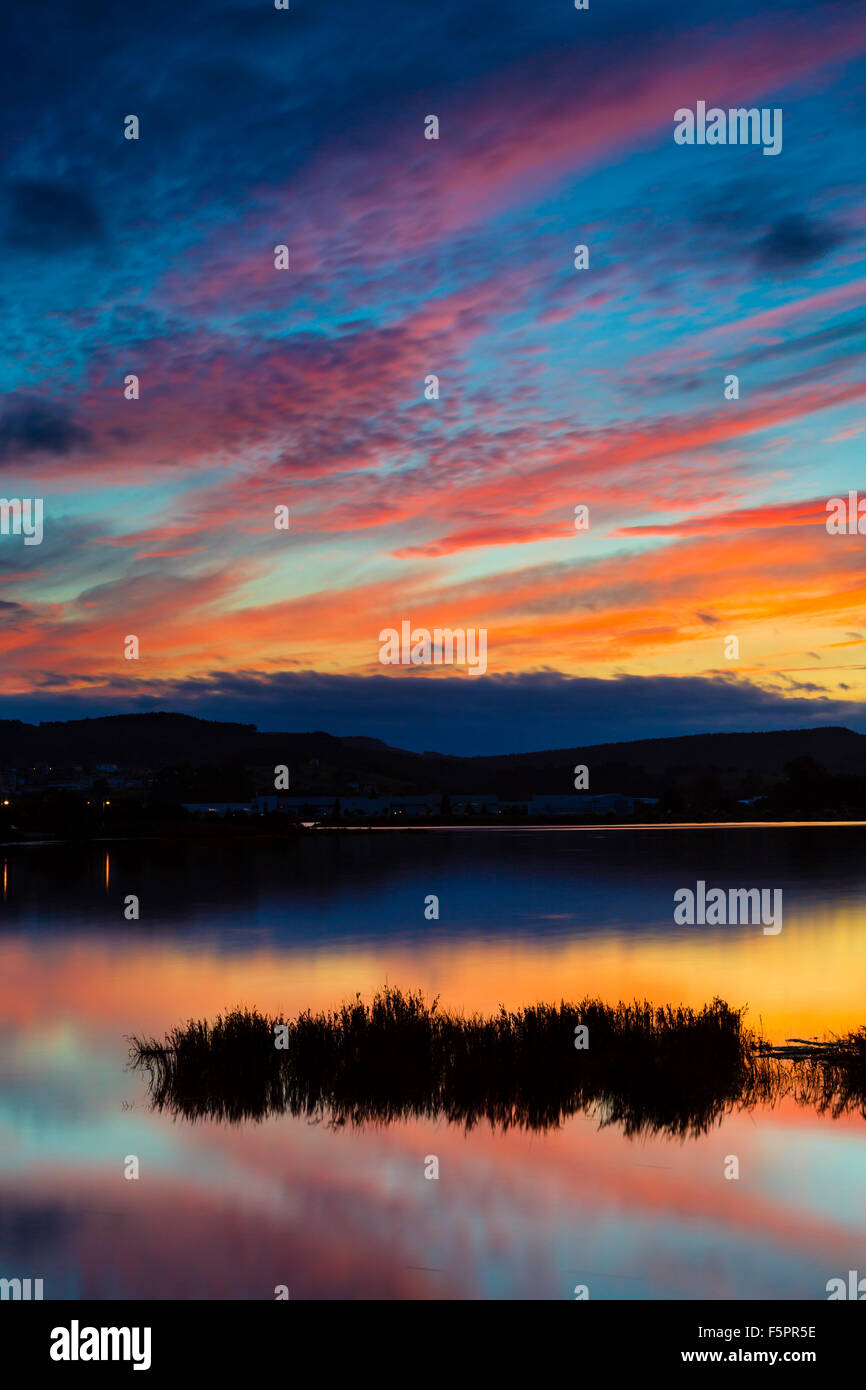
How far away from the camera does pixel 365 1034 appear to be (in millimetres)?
22453

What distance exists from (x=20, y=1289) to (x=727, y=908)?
185 feet

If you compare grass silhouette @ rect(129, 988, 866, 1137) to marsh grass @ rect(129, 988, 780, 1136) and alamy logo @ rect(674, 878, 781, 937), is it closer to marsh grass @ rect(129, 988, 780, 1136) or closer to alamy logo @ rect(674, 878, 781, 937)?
marsh grass @ rect(129, 988, 780, 1136)

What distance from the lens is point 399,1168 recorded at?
56.3 ft

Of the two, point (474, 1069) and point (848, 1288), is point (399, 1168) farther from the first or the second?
point (848, 1288)

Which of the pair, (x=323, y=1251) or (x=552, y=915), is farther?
(x=552, y=915)

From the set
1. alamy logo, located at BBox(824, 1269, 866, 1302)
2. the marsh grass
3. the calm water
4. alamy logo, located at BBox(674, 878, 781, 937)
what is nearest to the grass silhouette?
the marsh grass

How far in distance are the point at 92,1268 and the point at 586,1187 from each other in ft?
21.6

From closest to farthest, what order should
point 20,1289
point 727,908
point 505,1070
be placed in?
point 20,1289 → point 505,1070 → point 727,908

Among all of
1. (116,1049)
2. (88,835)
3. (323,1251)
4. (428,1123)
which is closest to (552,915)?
(116,1049)
